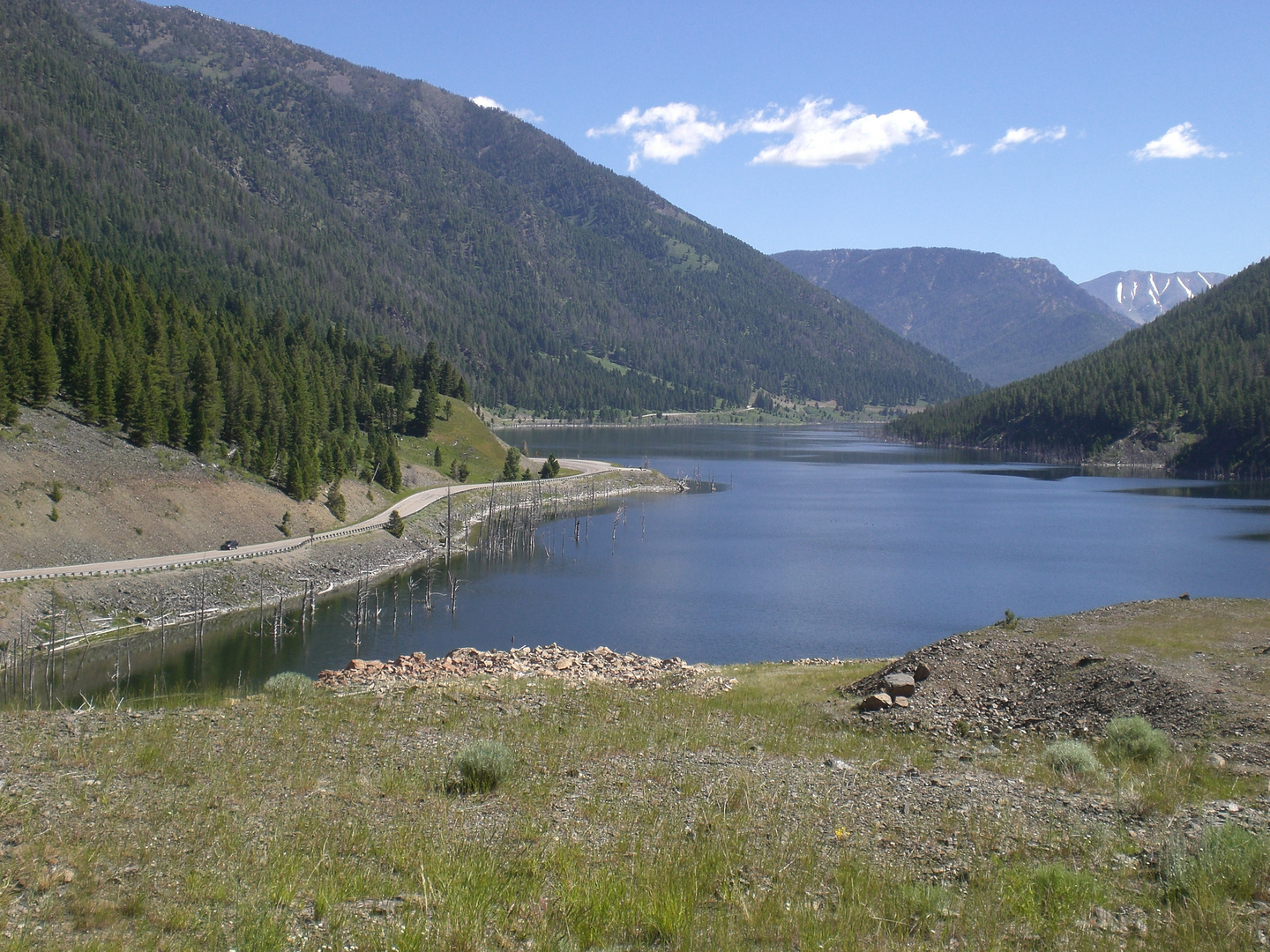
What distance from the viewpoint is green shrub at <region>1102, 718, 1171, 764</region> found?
14.8 meters

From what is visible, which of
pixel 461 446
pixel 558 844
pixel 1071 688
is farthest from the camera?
pixel 461 446

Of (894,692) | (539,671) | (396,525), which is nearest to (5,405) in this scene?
(396,525)

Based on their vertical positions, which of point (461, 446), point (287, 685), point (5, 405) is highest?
point (5, 405)

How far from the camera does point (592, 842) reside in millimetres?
10273

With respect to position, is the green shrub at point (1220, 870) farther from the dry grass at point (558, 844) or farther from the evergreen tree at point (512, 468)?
the evergreen tree at point (512, 468)

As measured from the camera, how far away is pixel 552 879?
8.88 m

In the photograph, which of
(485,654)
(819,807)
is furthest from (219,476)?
(819,807)

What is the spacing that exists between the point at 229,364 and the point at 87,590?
37.2 metres

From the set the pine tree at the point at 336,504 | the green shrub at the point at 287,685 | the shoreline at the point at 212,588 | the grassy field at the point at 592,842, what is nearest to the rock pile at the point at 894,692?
the grassy field at the point at 592,842

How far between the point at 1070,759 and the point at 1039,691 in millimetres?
5830

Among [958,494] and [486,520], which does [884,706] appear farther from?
[958,494]

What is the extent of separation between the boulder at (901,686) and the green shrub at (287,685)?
13839 millimetres

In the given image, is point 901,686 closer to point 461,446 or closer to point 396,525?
point 396,525

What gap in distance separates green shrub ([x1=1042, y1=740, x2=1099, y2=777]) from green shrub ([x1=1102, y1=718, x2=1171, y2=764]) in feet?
2.61
